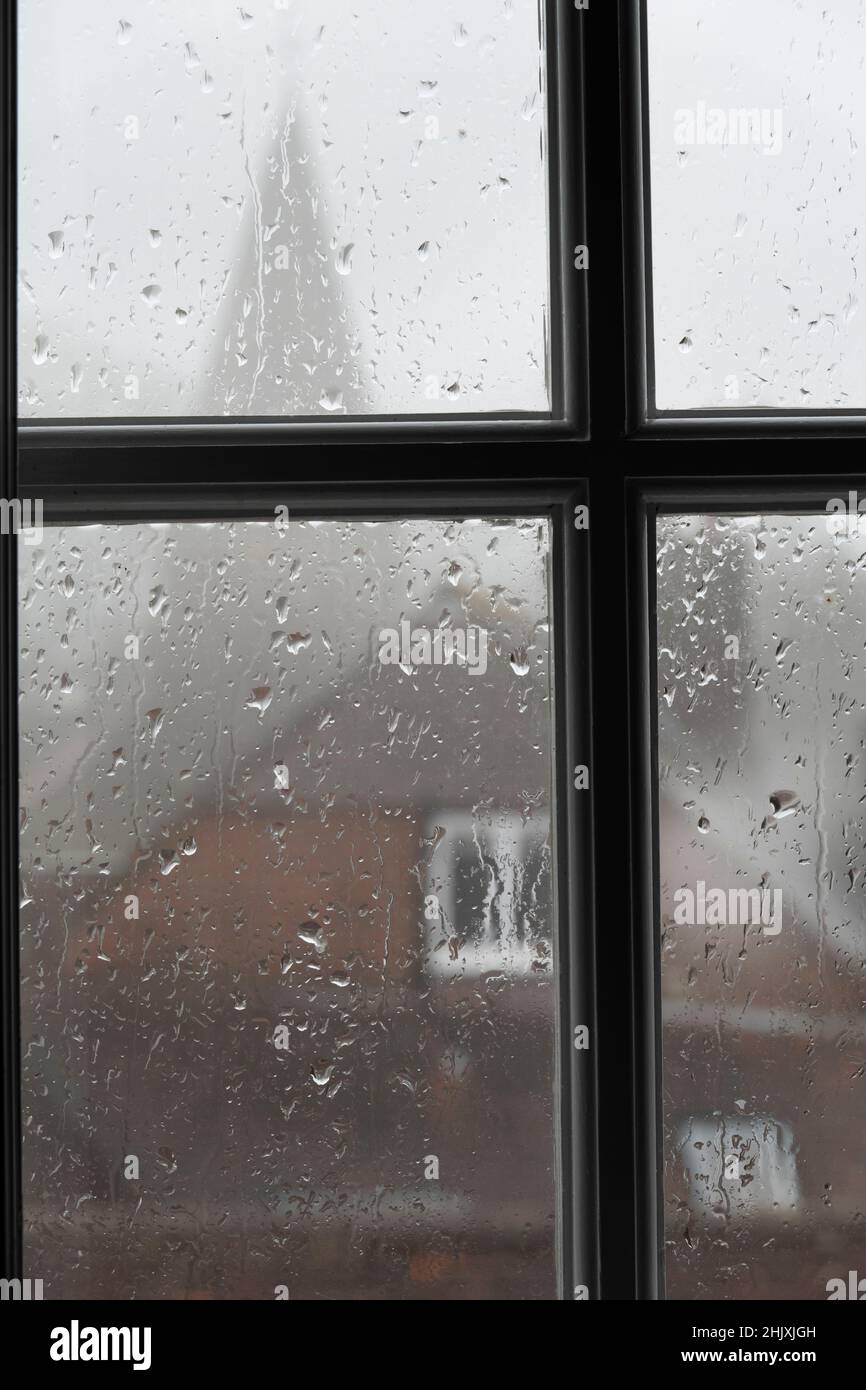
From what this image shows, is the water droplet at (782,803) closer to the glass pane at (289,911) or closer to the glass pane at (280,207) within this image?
the glass pane at (289,911)

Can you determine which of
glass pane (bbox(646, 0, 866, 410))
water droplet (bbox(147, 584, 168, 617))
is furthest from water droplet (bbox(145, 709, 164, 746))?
glass pane (bbox(646, 0, 866, 410))

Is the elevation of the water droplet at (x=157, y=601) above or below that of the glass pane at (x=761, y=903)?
above

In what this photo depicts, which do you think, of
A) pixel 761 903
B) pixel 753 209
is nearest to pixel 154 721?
pixel 761 903

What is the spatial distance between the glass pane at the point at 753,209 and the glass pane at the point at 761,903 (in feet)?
0.64

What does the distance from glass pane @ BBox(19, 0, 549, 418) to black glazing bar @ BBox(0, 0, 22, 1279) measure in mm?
43

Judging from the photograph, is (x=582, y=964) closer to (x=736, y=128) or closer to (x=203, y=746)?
(x=203, y=746)

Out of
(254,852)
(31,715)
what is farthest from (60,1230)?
(31,715)

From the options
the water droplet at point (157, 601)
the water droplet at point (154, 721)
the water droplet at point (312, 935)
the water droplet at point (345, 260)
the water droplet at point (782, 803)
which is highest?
the water droplet at point (345, 260)

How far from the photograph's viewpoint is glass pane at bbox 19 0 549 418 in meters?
0.95

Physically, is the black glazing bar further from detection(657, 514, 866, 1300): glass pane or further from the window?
detection(657, 514, 866, 1300): glass pane

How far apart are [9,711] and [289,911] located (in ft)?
1.39

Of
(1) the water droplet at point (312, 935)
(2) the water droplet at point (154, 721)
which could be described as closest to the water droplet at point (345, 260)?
(2) the water droplet at point (154, 721)

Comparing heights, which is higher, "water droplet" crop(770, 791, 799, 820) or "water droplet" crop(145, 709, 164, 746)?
"water droplet" crop(145, 709, 164, 746)

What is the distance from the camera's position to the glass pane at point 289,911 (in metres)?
0.93
